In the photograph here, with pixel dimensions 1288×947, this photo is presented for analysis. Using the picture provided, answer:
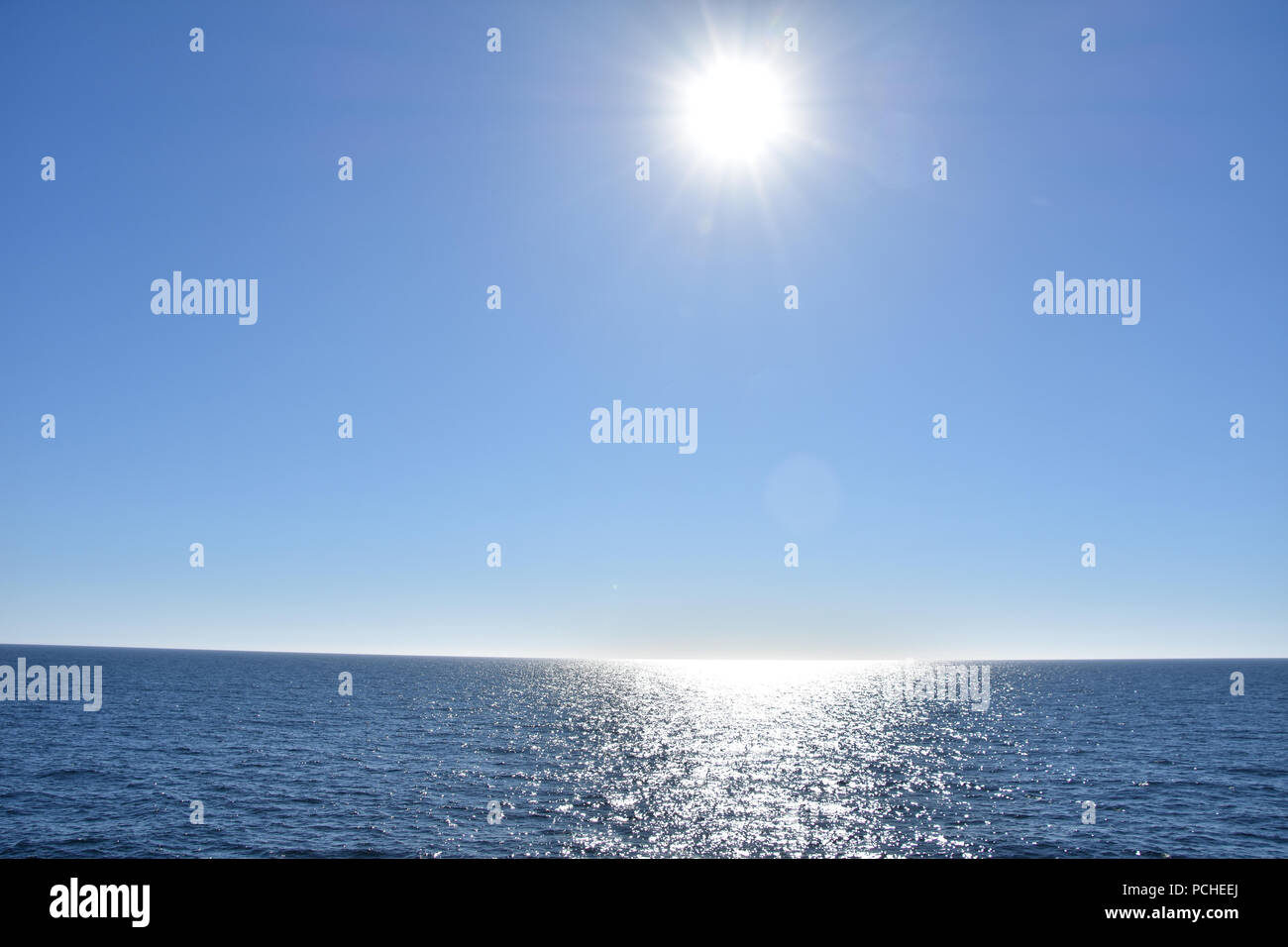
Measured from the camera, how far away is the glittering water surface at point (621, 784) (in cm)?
3250

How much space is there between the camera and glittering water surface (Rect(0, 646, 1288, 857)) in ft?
107

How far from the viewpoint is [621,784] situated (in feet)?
149

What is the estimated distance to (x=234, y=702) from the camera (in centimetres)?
8931

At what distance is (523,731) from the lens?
7119cm
